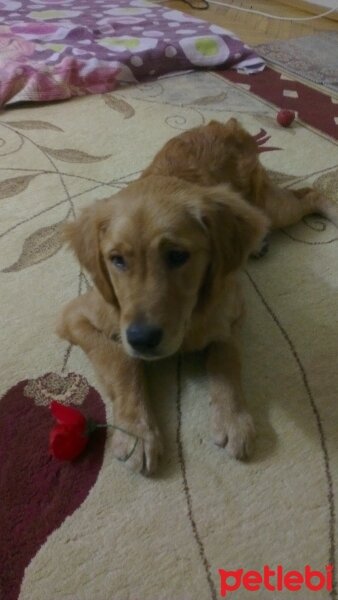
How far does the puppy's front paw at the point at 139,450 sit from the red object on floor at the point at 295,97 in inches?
85.8

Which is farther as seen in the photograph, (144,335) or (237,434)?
(237,434)

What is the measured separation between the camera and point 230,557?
3.89ft

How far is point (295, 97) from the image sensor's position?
3203mm

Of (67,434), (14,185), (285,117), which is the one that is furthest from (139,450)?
(285,117)

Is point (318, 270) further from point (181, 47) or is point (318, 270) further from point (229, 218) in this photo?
point (181, 47)

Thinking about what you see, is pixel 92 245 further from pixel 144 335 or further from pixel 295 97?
pixel 295 97

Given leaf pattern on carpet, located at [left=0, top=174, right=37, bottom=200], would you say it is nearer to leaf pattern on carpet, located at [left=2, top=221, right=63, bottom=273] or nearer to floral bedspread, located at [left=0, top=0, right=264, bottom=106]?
leaf pattern on carpet, located at [left=2, top=221, right=63, bottom=273]

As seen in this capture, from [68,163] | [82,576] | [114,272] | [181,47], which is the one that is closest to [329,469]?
[82,576]

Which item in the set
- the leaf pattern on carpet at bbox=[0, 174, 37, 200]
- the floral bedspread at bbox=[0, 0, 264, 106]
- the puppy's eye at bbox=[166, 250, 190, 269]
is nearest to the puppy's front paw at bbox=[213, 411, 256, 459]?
the puppy's eye at bbox=[166, 250, 190, 269]

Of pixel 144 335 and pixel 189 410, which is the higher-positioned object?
pixel 144 335

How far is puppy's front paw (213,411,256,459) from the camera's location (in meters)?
1.36

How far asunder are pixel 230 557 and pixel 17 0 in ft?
15.5

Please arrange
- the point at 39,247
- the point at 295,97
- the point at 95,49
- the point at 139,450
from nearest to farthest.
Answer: the point at 139,450, the point at 39,247, the point at 295,97, the point at 95,49

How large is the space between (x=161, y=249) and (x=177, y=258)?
6 cm
